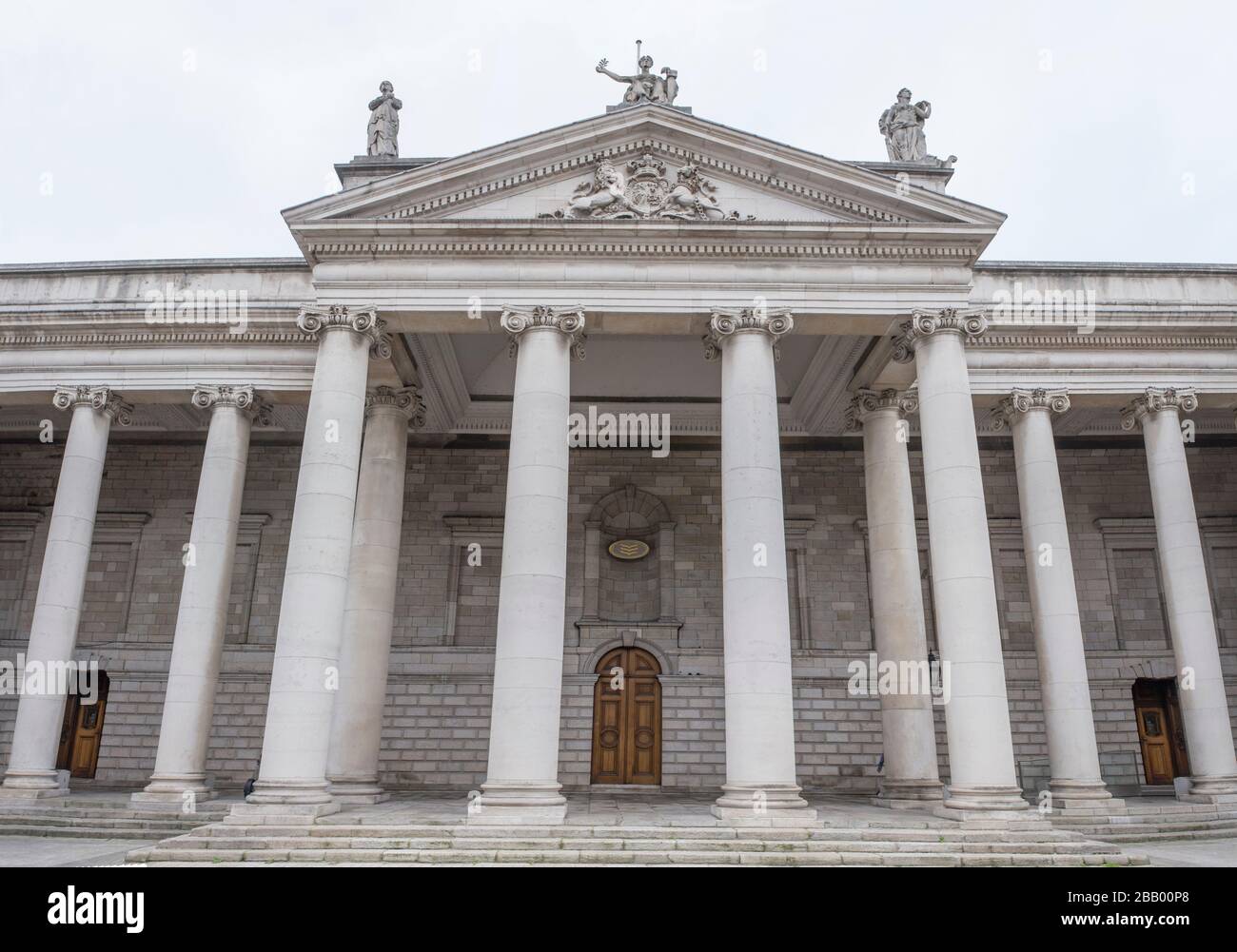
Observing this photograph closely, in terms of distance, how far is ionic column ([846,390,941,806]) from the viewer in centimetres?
1911

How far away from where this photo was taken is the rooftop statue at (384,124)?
21922 millimetres

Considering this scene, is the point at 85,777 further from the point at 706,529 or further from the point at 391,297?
the point at 706,529

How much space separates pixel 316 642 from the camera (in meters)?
15.8

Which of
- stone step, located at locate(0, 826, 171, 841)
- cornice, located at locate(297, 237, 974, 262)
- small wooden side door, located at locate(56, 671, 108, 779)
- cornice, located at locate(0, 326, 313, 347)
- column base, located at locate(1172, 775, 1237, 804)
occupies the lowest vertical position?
stone step, located at locate(0, 826, 171, 841)

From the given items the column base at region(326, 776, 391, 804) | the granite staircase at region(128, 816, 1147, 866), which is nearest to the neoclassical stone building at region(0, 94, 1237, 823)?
the column base at region(326, 776, 391, 804)

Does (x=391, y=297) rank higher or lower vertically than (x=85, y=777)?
higher

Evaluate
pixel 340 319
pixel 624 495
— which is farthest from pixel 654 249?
pixel 624 495

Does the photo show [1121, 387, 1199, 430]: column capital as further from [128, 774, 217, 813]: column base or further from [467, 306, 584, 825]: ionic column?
[128, 774, 217, 813]: column base

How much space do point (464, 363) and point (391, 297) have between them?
6.07 m

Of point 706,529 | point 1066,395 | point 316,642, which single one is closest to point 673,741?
point 706,529

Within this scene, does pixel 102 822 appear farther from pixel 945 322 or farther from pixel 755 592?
pixel 945 322

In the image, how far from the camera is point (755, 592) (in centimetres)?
1566

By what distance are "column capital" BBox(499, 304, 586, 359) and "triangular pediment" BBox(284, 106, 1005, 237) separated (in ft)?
6.29
